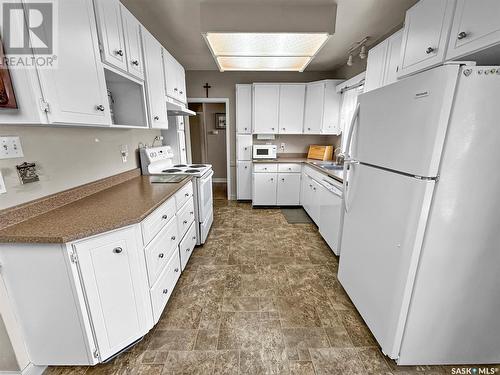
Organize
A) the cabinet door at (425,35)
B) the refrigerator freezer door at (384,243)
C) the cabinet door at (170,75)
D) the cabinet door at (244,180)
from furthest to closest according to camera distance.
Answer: the cabinet door at (244,180), the cabinet door at (170,75), the cabinet door at (425,35), the refrigerator freezer door at (384,243)

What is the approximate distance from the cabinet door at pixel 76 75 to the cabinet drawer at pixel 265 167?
2.78 meters

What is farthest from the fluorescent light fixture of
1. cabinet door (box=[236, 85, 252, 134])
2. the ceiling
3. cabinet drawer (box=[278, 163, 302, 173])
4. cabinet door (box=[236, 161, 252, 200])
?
cabinet door (box=[236, 161, 252, 200])

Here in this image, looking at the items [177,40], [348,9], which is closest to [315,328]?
[348,9]

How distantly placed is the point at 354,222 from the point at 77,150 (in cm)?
223

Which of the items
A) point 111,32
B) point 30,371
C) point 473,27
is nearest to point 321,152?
point 473,27

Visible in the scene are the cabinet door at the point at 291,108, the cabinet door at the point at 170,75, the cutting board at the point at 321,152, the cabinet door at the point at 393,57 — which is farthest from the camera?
the cutting board at the point at 321,152

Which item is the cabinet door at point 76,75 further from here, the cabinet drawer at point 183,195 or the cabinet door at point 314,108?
the cabinet door at point 314,108

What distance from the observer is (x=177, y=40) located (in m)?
2.76

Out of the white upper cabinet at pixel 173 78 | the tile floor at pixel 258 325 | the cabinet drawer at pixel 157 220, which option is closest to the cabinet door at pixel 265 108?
the white upper cabinet at pixel 173 78

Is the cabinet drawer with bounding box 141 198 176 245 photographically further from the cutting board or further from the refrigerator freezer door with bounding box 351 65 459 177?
the cutting board

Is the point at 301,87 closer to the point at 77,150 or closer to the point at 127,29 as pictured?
the point at 127,29

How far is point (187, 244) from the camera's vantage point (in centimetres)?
227

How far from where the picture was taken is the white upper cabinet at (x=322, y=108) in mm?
3756

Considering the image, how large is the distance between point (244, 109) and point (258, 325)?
11.6 ft
